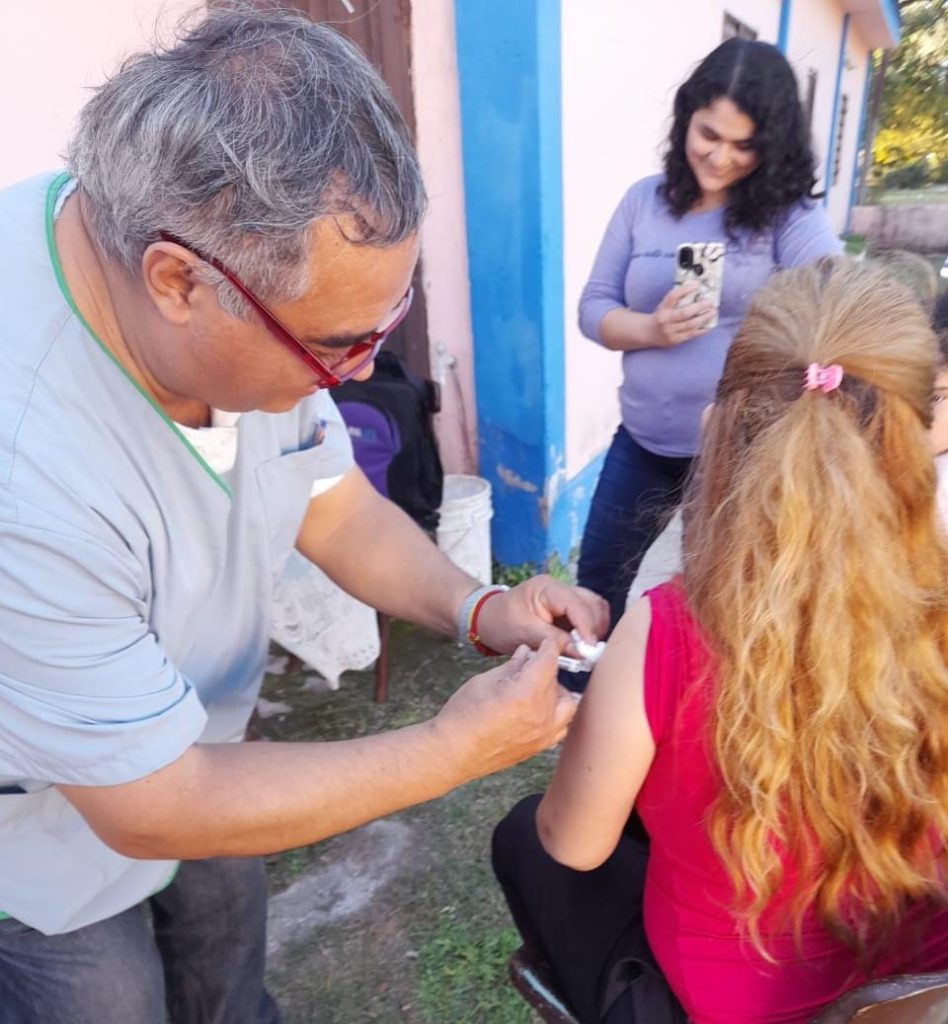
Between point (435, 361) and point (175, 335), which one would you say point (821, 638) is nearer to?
point (175, 335)

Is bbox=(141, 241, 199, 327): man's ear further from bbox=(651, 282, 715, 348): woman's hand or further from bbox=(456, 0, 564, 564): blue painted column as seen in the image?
bbox=(456, 0, 564, 564): blue painted column

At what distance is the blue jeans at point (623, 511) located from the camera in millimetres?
2348

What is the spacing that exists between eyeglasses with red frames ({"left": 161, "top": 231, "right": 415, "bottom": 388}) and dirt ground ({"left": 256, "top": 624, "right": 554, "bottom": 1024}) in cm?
151

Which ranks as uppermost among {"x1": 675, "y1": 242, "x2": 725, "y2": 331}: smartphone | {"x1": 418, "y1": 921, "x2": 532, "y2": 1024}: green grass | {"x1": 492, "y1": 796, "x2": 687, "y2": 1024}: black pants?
{"x1": 675, "y1": 242, "x2": 725, "y2": 331}: smartphone

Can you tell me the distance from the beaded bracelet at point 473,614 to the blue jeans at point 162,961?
54cm

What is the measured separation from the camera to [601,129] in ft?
11.3

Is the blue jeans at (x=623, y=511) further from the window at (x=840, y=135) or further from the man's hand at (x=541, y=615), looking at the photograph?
the window at (x=840, y=135)

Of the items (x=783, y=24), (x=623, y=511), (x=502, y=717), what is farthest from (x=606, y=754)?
(x=783, y=24)

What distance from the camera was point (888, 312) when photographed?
1.04m

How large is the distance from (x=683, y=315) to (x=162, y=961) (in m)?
1.78

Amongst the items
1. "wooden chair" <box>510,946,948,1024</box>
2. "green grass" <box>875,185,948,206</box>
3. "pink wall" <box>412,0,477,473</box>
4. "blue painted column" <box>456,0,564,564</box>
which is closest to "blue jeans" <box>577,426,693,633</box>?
"blue painted column" <box>456,0,564,564</box>

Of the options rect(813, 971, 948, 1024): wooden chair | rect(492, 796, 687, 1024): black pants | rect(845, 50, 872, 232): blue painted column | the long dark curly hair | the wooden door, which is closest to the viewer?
rect(813, 971, 948, 1024): wooden chair

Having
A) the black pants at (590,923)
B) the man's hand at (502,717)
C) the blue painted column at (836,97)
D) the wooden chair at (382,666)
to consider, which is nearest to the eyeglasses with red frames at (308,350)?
the man's hand at (502,717)

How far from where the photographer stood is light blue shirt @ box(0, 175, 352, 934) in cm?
87
